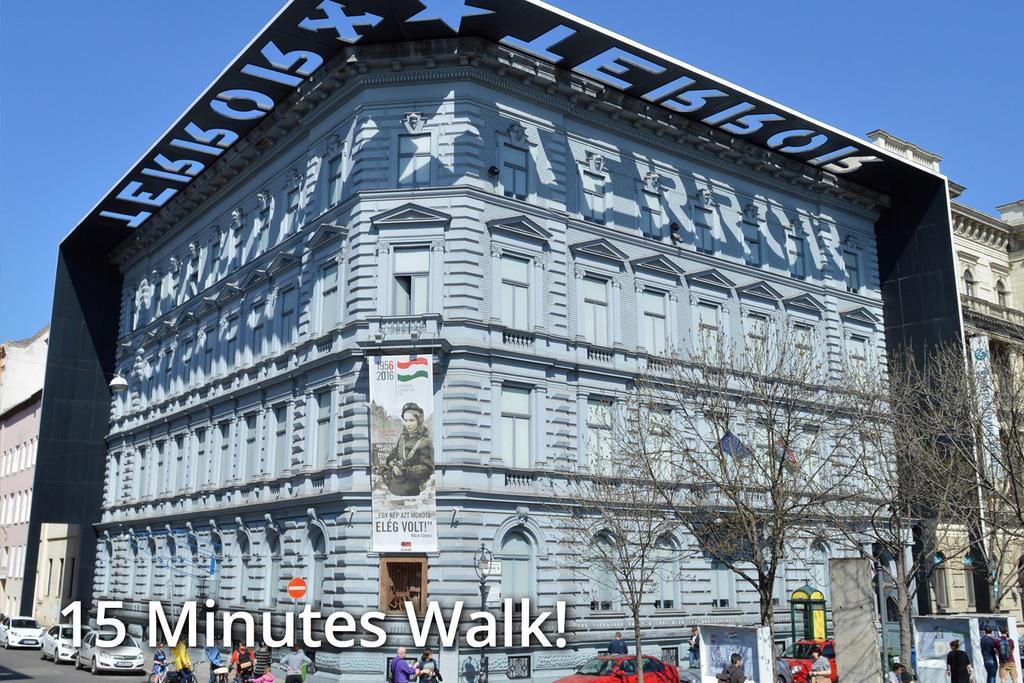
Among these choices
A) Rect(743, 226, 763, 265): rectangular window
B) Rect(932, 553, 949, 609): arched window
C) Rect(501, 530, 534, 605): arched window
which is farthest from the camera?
Rect(932, 553, 949, 609): arched window

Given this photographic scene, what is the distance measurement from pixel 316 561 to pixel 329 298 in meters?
9.27

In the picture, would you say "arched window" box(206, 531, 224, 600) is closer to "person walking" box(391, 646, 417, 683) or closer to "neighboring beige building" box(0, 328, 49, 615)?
"person walking" box(391, 646, 417, 683)

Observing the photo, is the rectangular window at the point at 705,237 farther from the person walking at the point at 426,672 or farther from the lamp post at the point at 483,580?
the person walking at the point at 426,672

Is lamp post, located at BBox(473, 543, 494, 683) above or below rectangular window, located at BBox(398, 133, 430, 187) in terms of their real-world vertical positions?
below

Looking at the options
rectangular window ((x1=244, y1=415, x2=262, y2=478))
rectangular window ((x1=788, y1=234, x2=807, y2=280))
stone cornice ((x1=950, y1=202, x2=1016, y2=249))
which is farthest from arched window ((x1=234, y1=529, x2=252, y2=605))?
stone cornice ((x1=950, y1=202, x2=1016, y2=249))

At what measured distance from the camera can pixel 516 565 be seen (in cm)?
3394

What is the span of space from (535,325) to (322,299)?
7890 millimetres

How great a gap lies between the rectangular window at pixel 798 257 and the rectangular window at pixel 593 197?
11.3 meters

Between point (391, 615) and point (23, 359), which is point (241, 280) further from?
point (23, 359)

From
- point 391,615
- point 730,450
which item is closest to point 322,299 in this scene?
point 391,615

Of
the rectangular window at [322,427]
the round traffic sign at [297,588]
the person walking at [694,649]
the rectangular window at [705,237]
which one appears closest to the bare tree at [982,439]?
the person walking at [694,649]

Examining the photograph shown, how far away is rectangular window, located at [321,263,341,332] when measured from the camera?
36.2 metres

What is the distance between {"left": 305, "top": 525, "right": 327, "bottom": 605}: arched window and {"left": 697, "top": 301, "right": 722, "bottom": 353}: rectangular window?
16456 mm

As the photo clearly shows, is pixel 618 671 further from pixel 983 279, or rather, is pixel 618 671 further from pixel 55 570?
pixel 55 570
